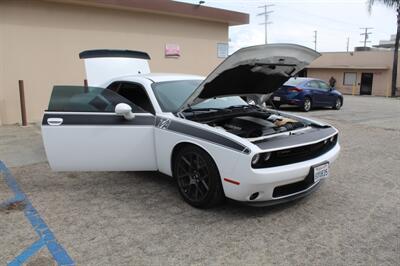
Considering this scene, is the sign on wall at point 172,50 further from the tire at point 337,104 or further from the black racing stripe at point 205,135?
the black racing stripe at point 205,135

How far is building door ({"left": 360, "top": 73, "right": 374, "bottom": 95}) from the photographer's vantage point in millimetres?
35781

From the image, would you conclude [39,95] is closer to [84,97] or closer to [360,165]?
[84,97]

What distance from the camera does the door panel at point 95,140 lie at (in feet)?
14.2

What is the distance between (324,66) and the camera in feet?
126

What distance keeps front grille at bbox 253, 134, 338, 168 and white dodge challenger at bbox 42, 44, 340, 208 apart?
1 cm

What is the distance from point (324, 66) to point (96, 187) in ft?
122

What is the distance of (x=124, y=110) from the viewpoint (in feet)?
13.9

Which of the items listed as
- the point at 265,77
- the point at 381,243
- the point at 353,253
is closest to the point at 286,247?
the point at 353,253

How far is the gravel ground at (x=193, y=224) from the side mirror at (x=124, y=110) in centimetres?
99

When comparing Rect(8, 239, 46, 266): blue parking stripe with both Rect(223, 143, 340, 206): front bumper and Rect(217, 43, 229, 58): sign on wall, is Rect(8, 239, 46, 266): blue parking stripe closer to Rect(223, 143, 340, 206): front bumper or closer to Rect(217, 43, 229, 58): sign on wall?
Rect(223, 143, 340, 206): front bumper

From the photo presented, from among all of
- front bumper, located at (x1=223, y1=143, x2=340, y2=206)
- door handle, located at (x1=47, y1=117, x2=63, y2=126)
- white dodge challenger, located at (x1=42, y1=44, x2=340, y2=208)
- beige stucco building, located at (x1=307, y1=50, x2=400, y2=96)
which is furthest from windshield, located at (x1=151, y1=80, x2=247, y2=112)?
beige stucco building, located at (x1=307, y1=50, x2=400, y2=96)

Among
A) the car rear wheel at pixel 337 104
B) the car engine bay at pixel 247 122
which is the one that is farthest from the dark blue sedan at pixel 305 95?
the car engine bay at pixel 247 122

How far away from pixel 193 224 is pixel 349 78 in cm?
3713

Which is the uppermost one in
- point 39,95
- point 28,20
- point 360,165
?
point 28,20
